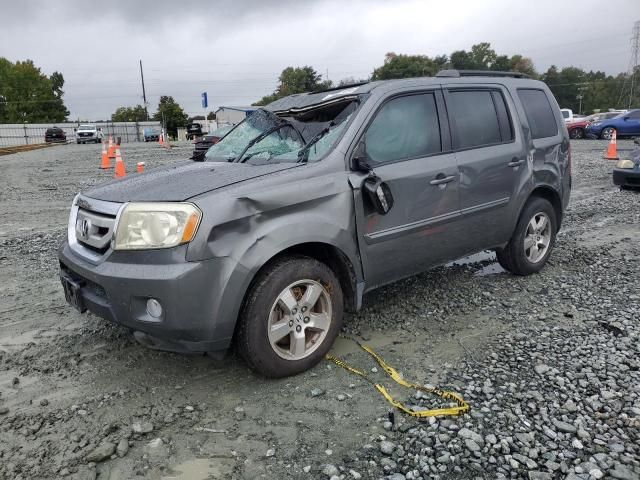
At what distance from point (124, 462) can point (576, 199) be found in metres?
9.11

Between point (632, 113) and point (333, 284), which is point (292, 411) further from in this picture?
point (632, 113)

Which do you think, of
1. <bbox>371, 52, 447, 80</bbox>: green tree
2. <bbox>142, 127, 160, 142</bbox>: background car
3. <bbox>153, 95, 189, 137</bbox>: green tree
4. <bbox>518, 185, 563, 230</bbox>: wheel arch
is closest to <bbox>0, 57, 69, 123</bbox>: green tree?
<bbox>153, 95, 189, 137</bbox>: green tree

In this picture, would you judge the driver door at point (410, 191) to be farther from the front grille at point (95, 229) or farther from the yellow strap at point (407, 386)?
the front grille at point (95, 229)

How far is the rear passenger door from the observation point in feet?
13.6

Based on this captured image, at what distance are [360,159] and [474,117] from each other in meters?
1.44

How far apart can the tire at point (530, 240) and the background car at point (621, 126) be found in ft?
74.8

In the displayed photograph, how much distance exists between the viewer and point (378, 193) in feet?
11.2

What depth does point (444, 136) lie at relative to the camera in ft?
13.3

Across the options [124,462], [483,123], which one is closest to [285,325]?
[124,462]

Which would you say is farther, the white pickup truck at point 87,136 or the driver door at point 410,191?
the white pickup truck at point 87,136

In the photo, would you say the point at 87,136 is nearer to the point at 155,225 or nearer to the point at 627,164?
the point at 627,164

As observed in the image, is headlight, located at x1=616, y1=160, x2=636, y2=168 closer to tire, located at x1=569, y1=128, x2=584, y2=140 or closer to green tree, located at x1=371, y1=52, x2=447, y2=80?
tire, located at x1=569, y1=128, x2=584, y2=140

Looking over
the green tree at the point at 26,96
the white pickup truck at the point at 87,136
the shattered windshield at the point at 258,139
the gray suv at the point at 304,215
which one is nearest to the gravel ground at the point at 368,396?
the gray suv at the point at 304,215

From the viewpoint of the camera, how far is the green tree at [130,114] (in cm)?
9488
